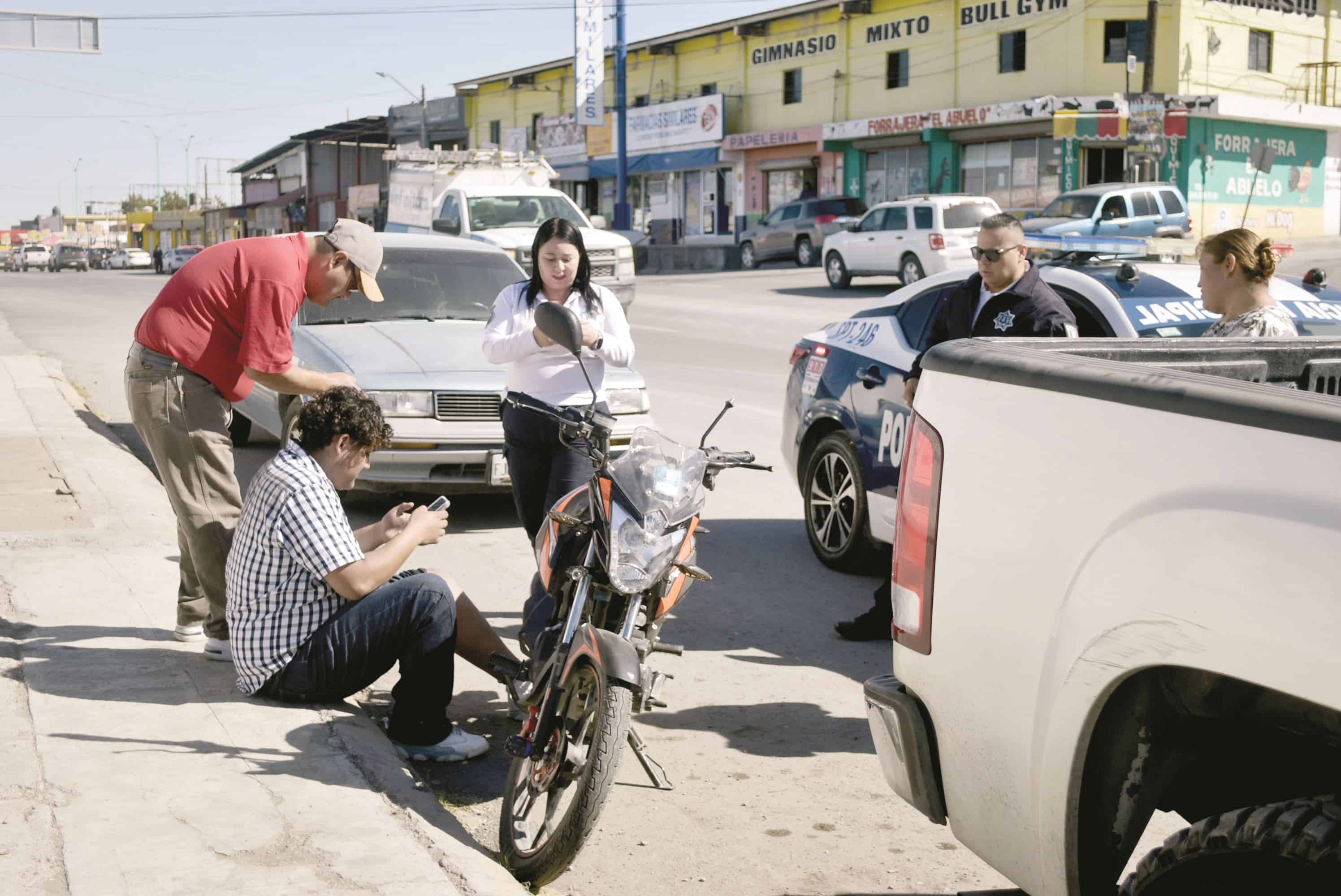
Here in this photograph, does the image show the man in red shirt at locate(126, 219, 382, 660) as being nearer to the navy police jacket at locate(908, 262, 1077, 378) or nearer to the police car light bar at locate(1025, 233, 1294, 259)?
the navy police jacket at locate(908, 262, 1077, 378)

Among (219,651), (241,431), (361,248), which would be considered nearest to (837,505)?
(361,248)

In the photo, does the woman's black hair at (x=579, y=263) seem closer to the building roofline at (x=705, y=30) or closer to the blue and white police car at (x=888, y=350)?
the blue and white police car at (x=888, y=350)

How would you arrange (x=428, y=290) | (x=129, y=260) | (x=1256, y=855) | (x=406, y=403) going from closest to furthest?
(x=1256, y=855)
(x=406, y=403)
(x=428, y=290)
(x=129, y=260)

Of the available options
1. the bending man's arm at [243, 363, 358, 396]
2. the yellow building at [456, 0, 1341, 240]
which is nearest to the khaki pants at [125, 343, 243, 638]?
the bending man's arm at [243, 363, 358, 396]

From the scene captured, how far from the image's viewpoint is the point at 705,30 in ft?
163

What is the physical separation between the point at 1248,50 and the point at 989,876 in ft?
128

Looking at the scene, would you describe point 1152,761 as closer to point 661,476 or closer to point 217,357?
point 661,476

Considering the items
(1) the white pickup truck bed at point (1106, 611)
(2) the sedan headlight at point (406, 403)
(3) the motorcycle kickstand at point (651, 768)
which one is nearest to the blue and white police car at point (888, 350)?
(2) the sedan headlight at point (406, 403)

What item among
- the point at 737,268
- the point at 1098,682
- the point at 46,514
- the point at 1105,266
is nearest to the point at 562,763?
the point at 1098,682

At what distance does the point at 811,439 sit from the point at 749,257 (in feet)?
104

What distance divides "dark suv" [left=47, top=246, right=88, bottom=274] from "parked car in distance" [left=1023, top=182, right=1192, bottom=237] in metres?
59.1

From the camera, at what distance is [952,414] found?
275cm

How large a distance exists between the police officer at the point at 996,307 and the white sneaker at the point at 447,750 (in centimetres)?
192

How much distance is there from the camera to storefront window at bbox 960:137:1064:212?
37.6 m
